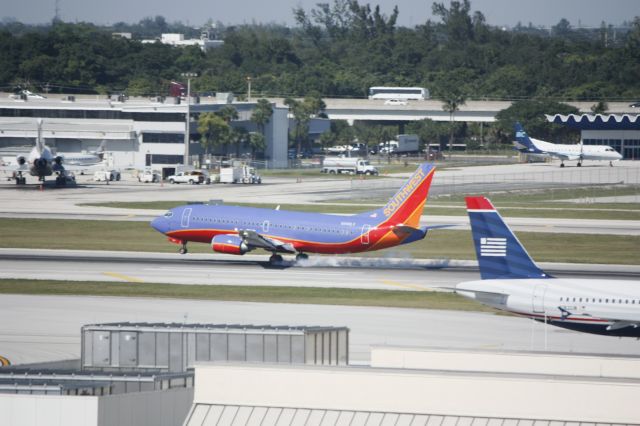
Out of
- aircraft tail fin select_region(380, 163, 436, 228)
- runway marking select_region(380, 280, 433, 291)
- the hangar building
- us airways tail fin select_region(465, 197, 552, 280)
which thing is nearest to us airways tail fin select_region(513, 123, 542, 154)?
the hangar building

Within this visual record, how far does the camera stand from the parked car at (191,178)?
139625 mm

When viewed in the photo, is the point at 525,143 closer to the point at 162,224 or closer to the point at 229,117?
the point at 229,117

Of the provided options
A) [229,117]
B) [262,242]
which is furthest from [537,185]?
[262,242]

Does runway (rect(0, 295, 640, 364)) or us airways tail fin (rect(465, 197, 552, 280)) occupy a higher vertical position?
us airways tail fin (rect(465, 197, 552, 280))

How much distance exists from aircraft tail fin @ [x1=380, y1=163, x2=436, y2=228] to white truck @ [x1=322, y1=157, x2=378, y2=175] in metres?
92.3

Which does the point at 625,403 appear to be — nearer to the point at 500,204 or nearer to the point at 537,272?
the point at 537,272

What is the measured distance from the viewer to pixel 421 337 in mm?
47156

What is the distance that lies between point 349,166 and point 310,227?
93.1m

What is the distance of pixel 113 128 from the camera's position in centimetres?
16262

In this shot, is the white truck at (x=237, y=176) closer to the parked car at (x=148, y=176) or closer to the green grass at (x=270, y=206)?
the parked car at (x=148, y=176)

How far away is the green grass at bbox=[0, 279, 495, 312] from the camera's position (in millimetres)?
55625

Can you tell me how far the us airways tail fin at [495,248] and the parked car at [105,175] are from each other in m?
103

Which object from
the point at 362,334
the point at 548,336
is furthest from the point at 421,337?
the point at 548,336

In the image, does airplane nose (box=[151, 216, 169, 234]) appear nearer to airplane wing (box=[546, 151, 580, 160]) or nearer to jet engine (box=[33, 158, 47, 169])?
jet engine (box=[33, 158, 47, 169])
